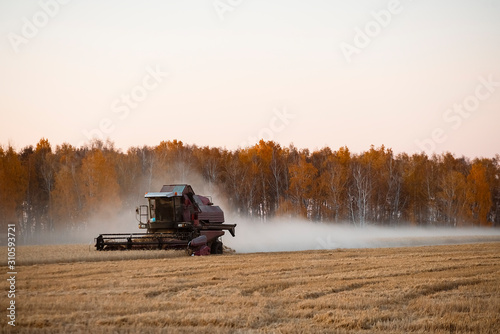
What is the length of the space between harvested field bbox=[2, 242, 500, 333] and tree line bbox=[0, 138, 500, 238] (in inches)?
1479

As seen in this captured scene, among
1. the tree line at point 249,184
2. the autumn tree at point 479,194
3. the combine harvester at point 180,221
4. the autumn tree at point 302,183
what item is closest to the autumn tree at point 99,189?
the tree line at point 249,184

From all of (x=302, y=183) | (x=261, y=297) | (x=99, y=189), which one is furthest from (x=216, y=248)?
(x=302, y=183)

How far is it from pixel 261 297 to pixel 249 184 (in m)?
53.7

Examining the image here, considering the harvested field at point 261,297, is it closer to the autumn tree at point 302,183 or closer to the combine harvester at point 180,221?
the combine harvester at point 180,221

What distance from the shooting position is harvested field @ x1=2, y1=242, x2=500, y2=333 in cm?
1060

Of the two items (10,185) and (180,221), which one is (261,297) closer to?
(180,221)

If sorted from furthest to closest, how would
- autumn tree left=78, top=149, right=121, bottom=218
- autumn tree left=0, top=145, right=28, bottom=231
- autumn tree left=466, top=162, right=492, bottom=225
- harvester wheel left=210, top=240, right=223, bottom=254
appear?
autumn tree left=466, top=162, right=492, bottom=225, autumn tree left=78, top=149, right=121, bottom=218, autumn tree left=0, top=145, right=28, bottom=231, harvester wheel left=210, top=240, right=223, bottom=254

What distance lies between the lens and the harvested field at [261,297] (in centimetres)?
1060

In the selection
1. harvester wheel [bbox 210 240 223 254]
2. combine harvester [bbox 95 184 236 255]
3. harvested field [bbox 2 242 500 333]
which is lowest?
harvested field [bbox 2 242 500 333]

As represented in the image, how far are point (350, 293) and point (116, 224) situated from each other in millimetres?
44592

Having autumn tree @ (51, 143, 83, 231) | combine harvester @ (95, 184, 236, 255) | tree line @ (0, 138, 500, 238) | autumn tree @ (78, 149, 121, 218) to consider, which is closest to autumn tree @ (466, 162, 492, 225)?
tree line @ (0, 138, 500, 238)

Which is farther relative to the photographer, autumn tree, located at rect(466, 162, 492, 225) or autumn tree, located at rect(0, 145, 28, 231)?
autumn tree, located at rect(466, 162, 492, 225)

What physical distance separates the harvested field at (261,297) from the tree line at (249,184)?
37579 millimetres

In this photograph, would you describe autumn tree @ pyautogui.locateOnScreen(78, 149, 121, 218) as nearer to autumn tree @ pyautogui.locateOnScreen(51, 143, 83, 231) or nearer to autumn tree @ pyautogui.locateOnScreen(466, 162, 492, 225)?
autumn tree @ pyautogui.locateOnScreen(51, 143, 83, 231)
